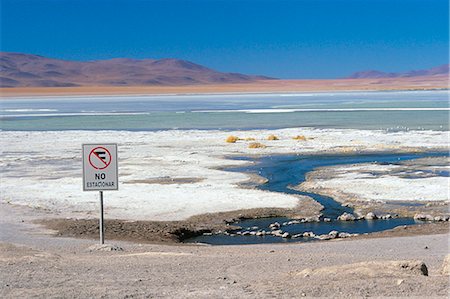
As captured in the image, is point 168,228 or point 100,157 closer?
point 100,157

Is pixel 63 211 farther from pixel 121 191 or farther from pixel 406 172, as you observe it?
pixel 406 172

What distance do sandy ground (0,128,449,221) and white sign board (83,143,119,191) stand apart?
3661mm

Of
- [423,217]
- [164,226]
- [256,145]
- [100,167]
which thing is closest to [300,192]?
[423,217]

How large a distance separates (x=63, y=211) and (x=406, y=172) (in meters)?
9.52

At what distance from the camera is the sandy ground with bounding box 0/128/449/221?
16.2 m

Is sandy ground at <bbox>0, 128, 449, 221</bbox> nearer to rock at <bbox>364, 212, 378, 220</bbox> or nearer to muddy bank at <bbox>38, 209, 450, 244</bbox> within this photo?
muddy bank at <bbox>38, 209, 450, 244</bbox>

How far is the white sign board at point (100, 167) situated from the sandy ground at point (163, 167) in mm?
3661

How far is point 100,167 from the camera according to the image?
11.2m

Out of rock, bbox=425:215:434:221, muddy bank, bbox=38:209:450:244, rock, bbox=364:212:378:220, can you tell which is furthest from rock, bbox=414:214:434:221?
rock, bbox=364:212:378:220

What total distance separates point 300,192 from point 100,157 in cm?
772

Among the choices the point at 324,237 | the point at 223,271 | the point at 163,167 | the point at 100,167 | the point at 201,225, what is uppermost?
the point at 100,167

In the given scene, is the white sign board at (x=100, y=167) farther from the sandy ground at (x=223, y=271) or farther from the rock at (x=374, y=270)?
the rock at (x=374, y=270)

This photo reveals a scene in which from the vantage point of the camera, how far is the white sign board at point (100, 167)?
1111 centimetres

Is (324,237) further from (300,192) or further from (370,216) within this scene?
(300,192)
